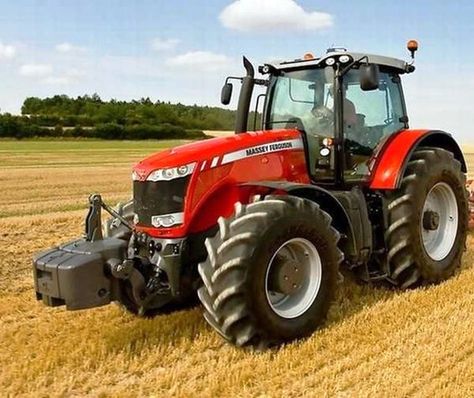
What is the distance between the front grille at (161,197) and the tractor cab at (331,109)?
143 centimetres

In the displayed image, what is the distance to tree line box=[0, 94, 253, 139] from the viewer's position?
193ft

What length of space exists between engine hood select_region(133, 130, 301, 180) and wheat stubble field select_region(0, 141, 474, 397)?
123cm

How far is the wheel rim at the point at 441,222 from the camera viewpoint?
20.2 feet

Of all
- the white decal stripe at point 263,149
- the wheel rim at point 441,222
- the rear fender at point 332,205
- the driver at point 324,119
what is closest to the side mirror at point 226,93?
the driver at point 324,119

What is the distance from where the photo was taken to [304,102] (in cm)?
566

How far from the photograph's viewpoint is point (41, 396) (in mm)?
3744

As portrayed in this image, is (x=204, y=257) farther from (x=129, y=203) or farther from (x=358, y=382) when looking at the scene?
(x=358, y=382)

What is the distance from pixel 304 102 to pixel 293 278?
1817 millimetres

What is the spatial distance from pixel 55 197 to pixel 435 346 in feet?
40.1

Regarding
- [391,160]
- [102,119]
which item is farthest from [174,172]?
[102,119]

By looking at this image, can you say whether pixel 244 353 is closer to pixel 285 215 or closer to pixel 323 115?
pixel 285 215

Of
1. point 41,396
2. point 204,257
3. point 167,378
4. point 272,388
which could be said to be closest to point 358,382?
point 272,388

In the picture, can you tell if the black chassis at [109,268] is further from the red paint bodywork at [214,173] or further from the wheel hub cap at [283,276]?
the wheel hub cap at [283,276]

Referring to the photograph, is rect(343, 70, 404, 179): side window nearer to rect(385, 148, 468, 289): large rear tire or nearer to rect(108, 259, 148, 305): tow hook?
rect(385, 148, 468, 289): large rear tire
